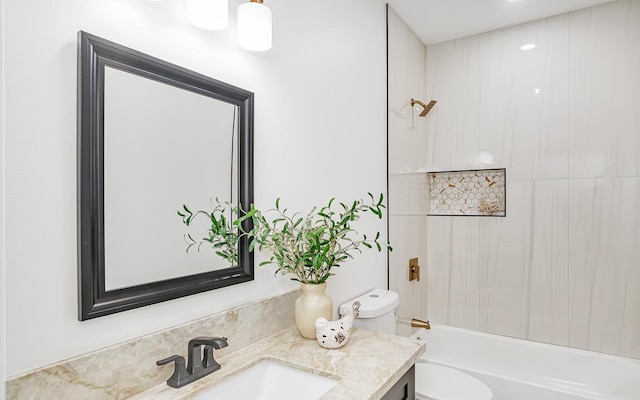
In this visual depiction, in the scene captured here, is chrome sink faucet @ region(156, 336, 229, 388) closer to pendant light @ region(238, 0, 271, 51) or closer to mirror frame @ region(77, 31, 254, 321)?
mirror frame @ region(77, 31, 254, 321)

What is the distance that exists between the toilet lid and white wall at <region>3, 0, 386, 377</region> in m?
0.62

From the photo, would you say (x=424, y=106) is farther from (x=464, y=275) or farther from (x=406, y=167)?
(x=464, y=275)

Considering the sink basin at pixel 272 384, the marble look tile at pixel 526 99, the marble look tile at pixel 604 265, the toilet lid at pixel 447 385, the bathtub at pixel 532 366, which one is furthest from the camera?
the marble look tile at pixel 526 99

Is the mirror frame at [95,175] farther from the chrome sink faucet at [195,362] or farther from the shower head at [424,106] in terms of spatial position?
the shower head at [424,106]

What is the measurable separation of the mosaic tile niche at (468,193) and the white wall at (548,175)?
63 mm

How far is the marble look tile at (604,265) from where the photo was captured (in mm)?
2404

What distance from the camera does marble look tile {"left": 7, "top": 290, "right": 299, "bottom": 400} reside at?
84 cm

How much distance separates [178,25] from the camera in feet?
3.79

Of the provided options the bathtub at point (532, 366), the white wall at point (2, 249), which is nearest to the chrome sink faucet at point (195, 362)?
the white wall at point (2, 249)

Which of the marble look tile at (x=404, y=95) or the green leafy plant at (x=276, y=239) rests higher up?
the marble look tile at (x=404, y=95)

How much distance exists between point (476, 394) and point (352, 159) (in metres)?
1.32

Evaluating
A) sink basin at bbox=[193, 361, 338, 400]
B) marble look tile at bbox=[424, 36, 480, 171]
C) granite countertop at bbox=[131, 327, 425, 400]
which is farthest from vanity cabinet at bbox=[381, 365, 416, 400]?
marble look tile at bbox=[424, 36, 480, 171]

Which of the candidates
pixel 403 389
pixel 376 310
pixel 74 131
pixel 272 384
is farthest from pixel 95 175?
pixel 376 310

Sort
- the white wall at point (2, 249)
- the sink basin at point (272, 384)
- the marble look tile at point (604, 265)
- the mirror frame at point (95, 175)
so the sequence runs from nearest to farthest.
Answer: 1. the white wall at point (2, 249)
2. the mirror frame at point (95, 175)
3. the sink basin at point (272, 384)
4. the marble look tile at point (604, 265)
